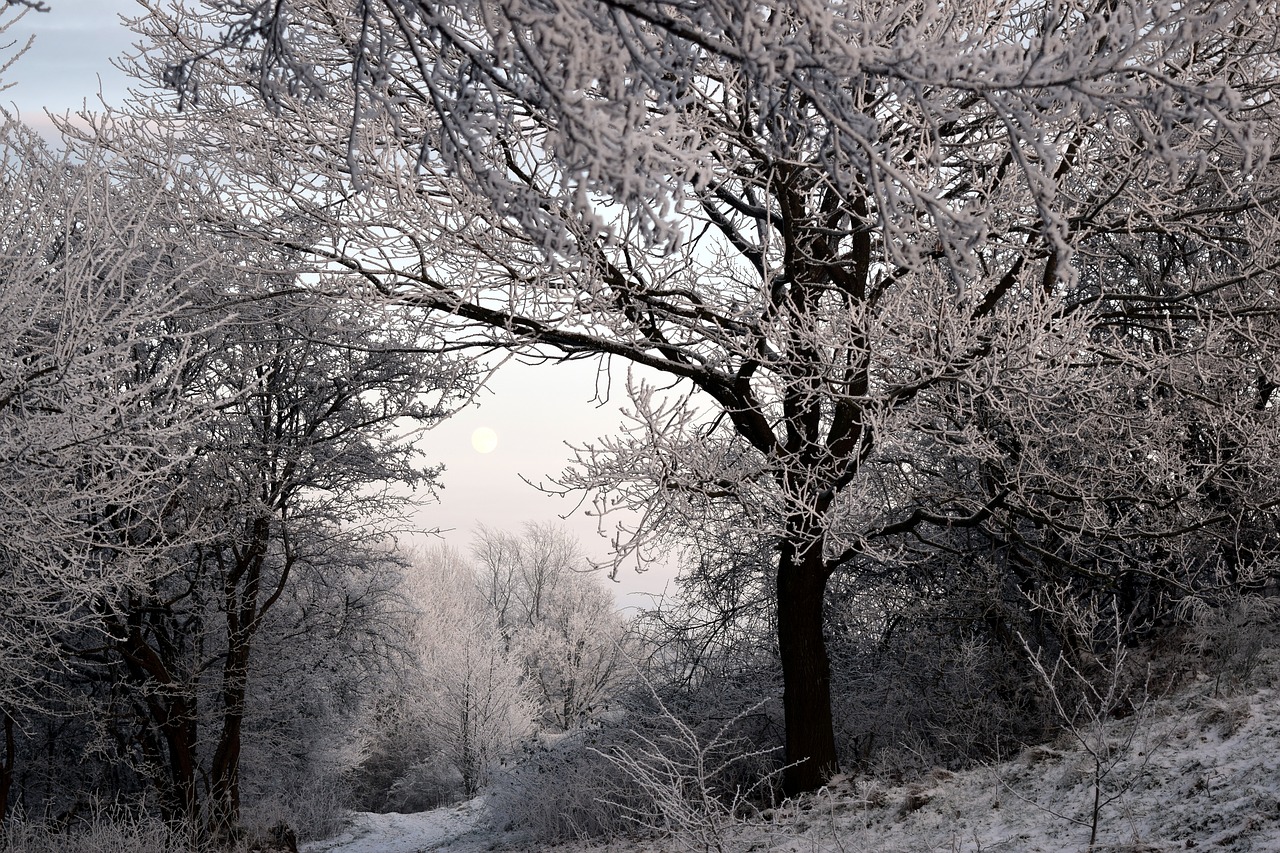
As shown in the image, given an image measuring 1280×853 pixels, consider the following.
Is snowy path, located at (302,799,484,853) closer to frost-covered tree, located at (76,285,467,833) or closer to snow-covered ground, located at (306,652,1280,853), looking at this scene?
frost-covered tree, located at (76,285,467,833)

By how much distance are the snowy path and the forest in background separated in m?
2.22

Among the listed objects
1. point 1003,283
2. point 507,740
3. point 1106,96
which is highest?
point 1003,283

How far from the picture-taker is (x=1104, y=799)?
5809mm

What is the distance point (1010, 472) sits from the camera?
7410 millimetres

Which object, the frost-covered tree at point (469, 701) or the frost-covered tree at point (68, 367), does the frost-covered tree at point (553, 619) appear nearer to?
the frost-covered tree at point (469, 701)


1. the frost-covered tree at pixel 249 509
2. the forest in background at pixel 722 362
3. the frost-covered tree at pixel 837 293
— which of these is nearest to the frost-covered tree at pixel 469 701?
the frost-covered tree at pixel 249 509

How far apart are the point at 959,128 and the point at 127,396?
22.4 feet

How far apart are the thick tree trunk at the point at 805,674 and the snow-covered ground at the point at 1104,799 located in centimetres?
30

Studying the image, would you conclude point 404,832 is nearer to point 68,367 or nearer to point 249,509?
point 249,509

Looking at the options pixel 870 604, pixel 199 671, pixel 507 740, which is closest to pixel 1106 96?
pixel 870 604

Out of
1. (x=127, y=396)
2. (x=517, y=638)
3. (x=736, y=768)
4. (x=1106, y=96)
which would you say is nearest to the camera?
(x=1106, y=96)

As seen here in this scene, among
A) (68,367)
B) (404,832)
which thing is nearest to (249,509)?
(68,367)

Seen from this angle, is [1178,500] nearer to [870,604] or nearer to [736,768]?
[870,604]

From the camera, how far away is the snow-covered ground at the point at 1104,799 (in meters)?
5.08
